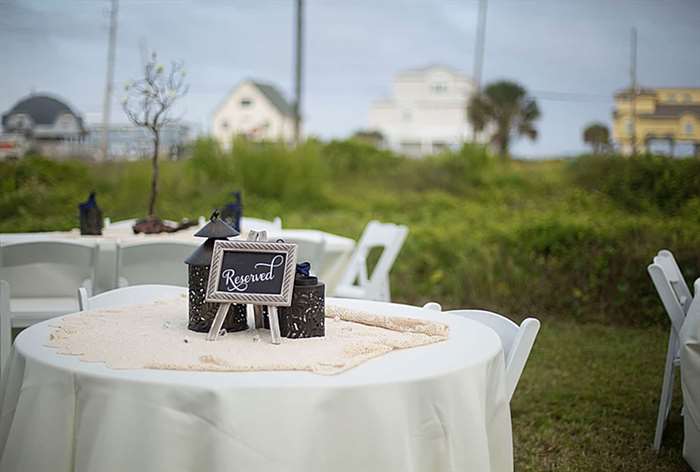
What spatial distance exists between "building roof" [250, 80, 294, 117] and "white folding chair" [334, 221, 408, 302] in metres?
10.8

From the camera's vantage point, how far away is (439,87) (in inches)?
1104

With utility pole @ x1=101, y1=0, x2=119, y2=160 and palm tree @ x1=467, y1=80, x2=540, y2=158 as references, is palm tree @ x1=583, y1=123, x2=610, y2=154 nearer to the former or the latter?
utility pole @ x1=101, y1=0, x2=119, y2=160

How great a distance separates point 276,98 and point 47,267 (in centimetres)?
1349

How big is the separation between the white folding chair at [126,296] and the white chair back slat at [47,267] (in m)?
1.04

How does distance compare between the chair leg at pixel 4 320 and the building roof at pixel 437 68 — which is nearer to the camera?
the chair leg at pixel 4 320

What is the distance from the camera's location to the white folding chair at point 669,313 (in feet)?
12.1

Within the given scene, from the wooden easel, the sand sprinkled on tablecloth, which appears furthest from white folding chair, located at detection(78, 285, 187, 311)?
the wooden easel

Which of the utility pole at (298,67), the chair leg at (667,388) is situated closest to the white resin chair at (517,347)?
the chair leg at (667,388)

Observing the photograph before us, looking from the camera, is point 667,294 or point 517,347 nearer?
point 517,347

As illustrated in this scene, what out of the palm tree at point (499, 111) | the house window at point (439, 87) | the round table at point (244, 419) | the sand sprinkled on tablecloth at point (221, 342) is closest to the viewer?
the round table at point (244, 419)

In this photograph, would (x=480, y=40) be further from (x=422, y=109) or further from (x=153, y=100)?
(x=422, y=109)

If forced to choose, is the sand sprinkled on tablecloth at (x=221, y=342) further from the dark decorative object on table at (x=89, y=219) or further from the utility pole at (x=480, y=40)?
the utility pole at (x=480, y=40)

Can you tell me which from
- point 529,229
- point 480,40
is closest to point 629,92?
point 529,229

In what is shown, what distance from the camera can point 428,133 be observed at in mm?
28859
